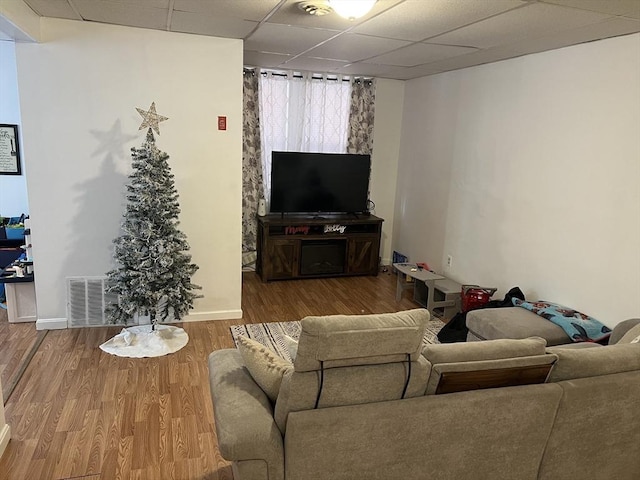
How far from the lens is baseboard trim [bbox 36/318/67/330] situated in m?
3.90

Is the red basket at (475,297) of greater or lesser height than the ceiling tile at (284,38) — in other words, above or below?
below

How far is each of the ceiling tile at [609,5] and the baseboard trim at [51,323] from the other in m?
4.23

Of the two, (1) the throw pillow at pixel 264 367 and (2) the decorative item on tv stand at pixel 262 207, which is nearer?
(1) the throw pillow at pixel 264 367

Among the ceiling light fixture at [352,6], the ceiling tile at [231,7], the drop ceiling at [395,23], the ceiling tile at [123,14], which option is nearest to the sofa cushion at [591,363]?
the drop ceiling at [395,23]

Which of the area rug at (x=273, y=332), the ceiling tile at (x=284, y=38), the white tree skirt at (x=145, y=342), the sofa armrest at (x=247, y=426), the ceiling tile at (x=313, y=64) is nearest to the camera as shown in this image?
the sofa armrest at (x=247, y=426)

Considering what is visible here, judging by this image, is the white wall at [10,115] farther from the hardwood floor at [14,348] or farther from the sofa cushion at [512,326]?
the sofa cushion at [512,326]

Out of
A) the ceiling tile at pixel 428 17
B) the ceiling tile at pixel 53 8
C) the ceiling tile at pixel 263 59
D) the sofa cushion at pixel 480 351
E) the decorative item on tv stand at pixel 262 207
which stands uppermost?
the ceiling tile at pixel 263 59

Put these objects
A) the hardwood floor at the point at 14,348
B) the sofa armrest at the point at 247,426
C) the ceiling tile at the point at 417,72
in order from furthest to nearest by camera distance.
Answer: the ceiling tile at the point at 417,72, the hardwood floor at the point at 14,348, the sofa armrest at the point at 247,426

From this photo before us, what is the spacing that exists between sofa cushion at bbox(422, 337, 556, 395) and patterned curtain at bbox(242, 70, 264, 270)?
4068 mm

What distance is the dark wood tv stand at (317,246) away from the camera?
17.9ft

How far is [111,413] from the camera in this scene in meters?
2.81

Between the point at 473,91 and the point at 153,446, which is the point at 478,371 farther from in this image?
the point at 473,91

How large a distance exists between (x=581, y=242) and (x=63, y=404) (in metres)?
3.76

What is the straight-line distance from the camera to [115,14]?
3.25m
